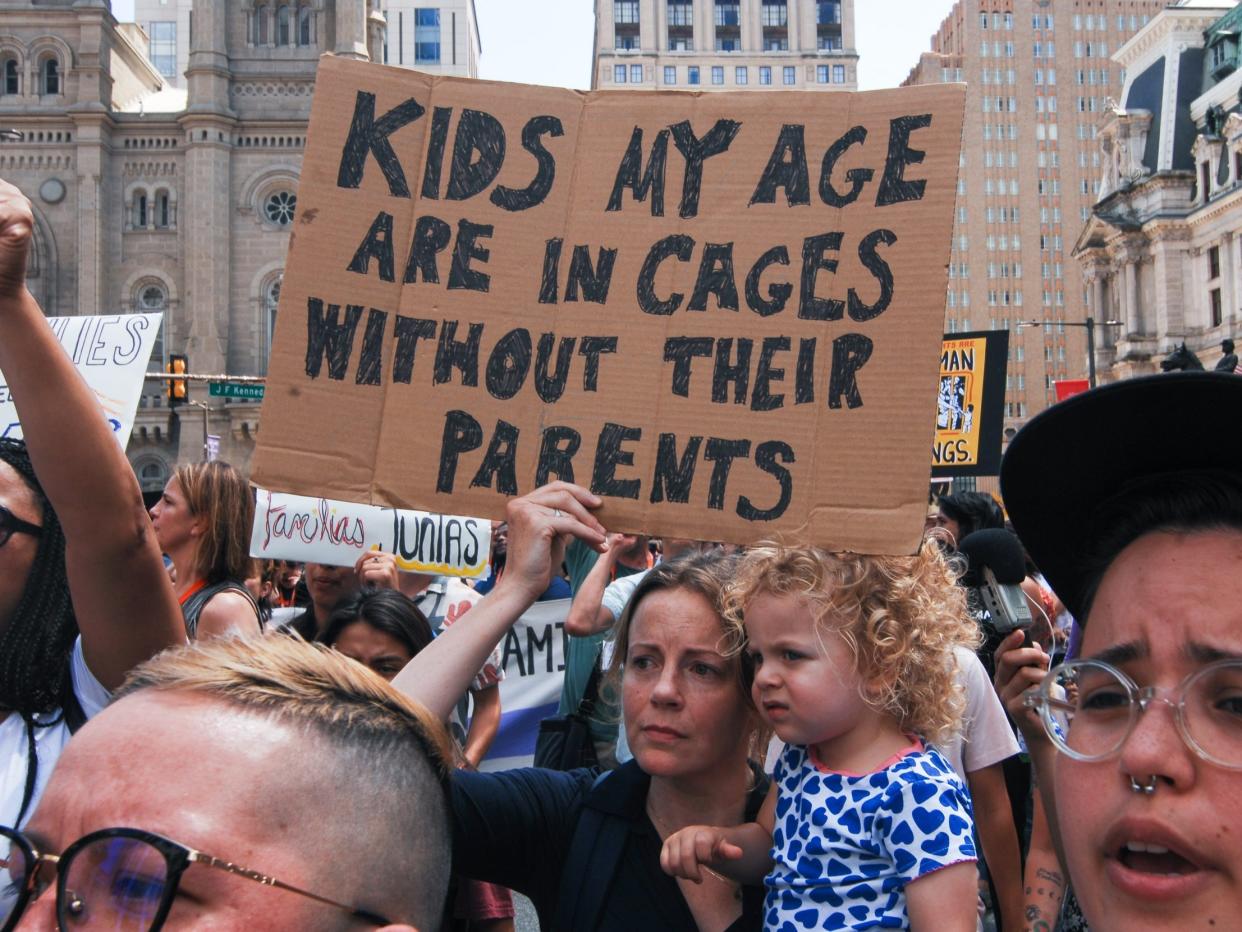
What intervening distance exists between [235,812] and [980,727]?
313 centimetres

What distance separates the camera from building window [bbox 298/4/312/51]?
47656 mm

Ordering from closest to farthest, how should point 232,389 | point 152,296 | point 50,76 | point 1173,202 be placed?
point 232,389 < point 152,296 < point 50,76 < point 1173,202

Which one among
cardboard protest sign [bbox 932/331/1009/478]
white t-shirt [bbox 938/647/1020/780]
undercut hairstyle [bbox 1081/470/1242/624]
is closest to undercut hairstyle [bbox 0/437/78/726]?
undercut hairstyle [bbox 1081/470/1242/624]

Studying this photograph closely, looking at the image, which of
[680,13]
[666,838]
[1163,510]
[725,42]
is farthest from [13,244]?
[680,13]

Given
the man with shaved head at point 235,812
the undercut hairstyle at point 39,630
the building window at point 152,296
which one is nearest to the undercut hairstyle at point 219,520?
the undercut hairstyle at point 39,630

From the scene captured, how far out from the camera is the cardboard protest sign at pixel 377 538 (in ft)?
21.2

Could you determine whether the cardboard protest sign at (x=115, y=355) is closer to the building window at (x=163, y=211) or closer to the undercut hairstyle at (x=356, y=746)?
the undercut hairstyle at (x=356, y=746)

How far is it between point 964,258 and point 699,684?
10284 centimetres

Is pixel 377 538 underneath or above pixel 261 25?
underneath

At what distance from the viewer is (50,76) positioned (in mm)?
47094

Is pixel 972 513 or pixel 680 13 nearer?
pixel 972 513

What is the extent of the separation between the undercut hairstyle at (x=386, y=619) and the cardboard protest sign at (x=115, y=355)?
200cm

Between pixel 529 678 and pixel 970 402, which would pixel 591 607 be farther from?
pixel 970 402

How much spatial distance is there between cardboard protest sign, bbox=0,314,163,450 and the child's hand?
12.6ft
